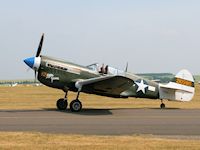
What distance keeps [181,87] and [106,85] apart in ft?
17.6

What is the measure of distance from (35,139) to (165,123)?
594cm

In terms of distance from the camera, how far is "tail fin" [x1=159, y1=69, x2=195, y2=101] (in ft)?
76.4

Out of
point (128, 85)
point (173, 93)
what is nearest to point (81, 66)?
point (128, 85)

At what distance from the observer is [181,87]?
2344 centimetres

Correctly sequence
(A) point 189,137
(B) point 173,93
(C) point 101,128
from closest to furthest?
(A) point 189,137 < (C) point 101,128 < (B) point 173,93

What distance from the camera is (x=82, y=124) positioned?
48.0ft

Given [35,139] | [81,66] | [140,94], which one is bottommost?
[35,139]

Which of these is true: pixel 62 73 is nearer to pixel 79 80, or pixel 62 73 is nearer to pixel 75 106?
pixel 79 80

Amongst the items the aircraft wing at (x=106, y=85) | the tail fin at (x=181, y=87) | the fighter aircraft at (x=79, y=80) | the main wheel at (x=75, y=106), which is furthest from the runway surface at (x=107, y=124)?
the tail fin at (x=181, y=87)

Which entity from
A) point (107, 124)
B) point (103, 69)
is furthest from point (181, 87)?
point (107, 124)

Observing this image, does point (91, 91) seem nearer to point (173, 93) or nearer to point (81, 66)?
point (81, 66)

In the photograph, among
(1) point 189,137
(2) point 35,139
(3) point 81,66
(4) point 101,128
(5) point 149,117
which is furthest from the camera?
(3) point 81,66

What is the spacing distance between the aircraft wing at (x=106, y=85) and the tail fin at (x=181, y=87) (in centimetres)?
358

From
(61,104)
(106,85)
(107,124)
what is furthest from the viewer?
(61,104)
